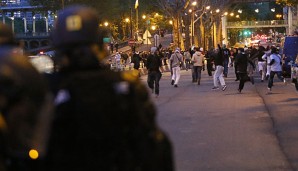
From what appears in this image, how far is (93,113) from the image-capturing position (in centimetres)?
362

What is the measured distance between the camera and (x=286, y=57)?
3159cm

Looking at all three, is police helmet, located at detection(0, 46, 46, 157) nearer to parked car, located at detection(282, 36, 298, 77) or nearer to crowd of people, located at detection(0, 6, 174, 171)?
crowd of people, located at detection(0, 6, 174, 171)

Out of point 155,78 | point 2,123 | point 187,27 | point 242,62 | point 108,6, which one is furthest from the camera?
point 108,6

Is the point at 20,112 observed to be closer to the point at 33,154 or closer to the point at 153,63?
the point at 33,154

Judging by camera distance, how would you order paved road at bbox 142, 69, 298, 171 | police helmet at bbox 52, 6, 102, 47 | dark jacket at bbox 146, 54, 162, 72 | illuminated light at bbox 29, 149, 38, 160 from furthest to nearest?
dark jacket at bbox 146, 54, 162, 72 < paved road at bbox 142, 69, 298, 171 < police helmet at bbox 52, 6, 102, 47 < illuminated light at bbox 29, 149, 38, 160

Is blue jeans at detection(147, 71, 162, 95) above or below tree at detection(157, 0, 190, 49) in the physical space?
below

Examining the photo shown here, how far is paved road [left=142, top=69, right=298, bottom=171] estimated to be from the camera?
10500 mm

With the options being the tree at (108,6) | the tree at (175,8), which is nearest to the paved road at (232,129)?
the tree at (108,6)

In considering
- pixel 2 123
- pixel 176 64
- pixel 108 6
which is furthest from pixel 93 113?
pixel 108 6

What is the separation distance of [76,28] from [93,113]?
1.52 ft

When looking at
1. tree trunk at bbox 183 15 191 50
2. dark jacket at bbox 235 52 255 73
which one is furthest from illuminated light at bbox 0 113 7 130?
tree trunk at bbox 183 15 191 50

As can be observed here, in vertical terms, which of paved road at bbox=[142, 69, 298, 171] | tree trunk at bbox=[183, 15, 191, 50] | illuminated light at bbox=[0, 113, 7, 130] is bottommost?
paved road at bbox=[142, 69, 298, 171]

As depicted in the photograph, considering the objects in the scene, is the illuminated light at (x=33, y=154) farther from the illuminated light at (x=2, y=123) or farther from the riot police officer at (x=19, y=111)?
the illuminated light at (x=2, y=123)

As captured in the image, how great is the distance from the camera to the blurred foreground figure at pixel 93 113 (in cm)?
360
